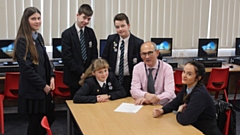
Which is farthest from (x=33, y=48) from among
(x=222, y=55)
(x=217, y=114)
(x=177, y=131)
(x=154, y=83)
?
(x=222, y=55)

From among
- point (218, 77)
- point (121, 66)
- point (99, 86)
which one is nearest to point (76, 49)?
point (121, 66)

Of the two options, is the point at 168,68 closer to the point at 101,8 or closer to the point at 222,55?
the point at 101,8

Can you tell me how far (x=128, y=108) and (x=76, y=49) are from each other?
108cm

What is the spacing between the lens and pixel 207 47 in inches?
216

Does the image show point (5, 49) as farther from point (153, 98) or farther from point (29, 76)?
point (153, 98)

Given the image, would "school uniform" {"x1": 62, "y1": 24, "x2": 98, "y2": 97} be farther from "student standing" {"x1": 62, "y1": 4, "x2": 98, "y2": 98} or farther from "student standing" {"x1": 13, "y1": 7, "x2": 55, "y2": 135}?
"student standing" {"x1": 13, "y1": 7, "x2": 55, "y2": 135}

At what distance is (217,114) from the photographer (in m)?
2.59

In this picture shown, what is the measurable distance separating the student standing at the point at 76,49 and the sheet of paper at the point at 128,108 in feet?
2.76

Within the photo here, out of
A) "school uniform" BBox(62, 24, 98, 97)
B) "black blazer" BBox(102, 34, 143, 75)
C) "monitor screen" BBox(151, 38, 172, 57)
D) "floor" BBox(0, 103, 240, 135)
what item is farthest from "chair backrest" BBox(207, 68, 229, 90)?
"school uniform" BBox(62, 24, 98, 97)

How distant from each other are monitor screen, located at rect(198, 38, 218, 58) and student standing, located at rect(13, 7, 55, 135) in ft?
10.4

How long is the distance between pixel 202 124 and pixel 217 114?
0.20 m

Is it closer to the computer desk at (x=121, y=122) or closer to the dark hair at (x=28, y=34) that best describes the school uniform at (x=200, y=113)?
the computer desk at (x=121, y=122)

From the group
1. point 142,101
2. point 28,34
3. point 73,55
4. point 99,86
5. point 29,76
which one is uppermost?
point 28,34

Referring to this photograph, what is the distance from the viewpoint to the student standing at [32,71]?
9.21 feet
